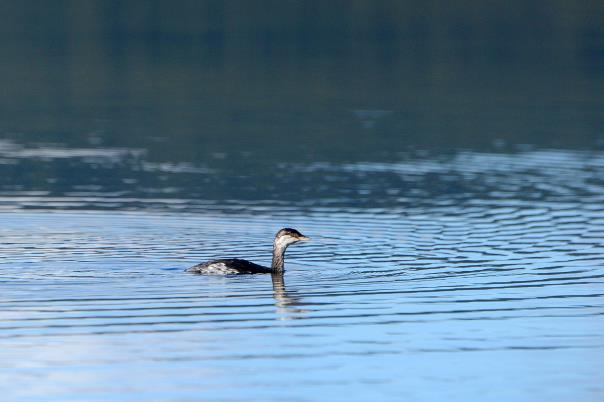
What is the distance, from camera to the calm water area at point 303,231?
17547mm

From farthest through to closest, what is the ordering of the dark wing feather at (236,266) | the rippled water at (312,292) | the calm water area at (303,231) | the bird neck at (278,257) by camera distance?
the bird neck at (278,257) → the dark wing feather at (236,266) → the calm water area at (303,231) → the rippled water at (312,292)

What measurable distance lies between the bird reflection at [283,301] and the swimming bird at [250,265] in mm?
277

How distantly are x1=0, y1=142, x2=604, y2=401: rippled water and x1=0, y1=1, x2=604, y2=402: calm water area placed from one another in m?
0.05

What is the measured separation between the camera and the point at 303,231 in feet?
89.9

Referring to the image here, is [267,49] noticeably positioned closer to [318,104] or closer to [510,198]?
[318,104]

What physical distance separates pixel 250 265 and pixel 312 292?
64.2 inches

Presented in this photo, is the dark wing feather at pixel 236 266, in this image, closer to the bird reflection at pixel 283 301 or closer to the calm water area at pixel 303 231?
the calm water area at pixel 303 231

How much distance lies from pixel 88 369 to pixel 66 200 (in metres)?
13.2

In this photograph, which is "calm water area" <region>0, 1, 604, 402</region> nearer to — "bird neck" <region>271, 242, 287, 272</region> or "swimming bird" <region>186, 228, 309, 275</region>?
"swimming bird" <region>186, 228, 309, 275</region>

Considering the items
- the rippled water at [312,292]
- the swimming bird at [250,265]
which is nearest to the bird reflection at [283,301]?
the rippled water at [312,292]

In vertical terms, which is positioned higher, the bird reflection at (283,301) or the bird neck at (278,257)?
the bird neck at (278,257)

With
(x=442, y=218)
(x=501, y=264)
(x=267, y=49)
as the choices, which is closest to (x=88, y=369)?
(x=501, y=264)

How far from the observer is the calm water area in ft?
57.6

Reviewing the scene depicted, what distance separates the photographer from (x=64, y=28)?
84.7 metres
